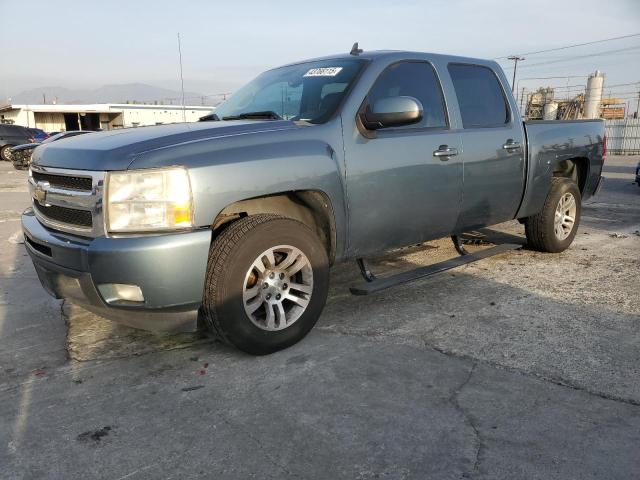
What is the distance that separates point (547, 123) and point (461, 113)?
4.76 ft

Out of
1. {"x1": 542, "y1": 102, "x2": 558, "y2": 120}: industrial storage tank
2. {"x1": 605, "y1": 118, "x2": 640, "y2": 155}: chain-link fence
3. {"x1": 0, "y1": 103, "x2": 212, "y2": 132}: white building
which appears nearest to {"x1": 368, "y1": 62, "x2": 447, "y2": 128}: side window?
{"x1": 605, "y1": 118, "x2": 640, "y2": 155}: chain-link fence

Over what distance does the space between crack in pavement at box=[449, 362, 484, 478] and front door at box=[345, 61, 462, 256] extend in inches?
46.5

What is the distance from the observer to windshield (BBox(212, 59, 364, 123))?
3691mm

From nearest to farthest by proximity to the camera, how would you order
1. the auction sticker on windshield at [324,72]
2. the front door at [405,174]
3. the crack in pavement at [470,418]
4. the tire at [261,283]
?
the crack in pavement at [470,418] < the tire at [261,283] < the front door at [405,174] < the auction sticker on windshield at [324,72]

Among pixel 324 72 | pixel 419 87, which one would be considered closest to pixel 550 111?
pixel 419 87

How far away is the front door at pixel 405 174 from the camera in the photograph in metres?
3.60

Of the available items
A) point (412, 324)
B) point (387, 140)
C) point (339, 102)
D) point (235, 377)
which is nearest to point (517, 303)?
point (412, 324)

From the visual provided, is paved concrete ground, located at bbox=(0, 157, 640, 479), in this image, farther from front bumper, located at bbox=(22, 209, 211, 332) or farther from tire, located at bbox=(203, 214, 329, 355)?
front bumper, located at bbox=(22, 209, 211, 332)

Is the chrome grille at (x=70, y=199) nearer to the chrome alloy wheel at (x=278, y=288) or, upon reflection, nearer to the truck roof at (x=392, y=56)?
the chrome alloy wheel at (x=278, y=288)

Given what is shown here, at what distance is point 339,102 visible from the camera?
142 inches

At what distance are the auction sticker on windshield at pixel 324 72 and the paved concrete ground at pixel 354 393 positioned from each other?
1.77m

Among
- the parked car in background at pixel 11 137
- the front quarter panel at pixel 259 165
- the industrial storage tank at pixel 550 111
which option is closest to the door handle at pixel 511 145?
the front quarter panel at pixel 259 165

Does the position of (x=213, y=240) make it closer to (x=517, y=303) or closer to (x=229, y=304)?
(x=229, y=304)

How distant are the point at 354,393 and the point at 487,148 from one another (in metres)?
2.62
